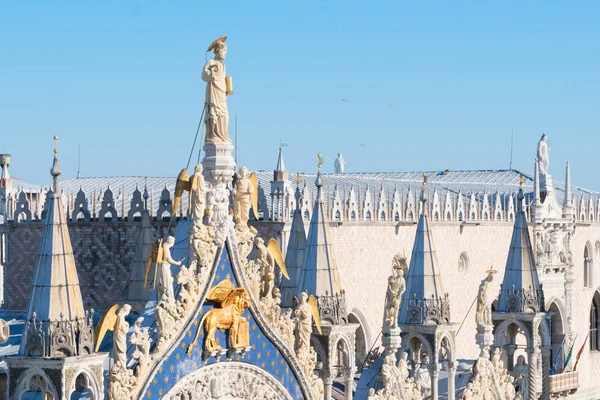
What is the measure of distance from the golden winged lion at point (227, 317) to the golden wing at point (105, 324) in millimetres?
1876

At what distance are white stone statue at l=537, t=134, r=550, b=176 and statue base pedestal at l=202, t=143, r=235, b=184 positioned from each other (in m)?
35.0

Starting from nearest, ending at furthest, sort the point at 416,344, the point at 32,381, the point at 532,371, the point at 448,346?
the point at 32,381, the point at 448,346, the point at 416,344, the point at 532,371

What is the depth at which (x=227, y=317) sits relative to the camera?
20625 mm

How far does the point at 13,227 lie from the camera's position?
39031mm

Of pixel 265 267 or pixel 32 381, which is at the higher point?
pixel 265 267

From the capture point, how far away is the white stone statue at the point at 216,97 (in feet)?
68.8

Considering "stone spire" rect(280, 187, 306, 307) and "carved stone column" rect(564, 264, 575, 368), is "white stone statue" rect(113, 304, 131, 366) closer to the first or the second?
"stone spire" rect(280, 187, 306, 307)

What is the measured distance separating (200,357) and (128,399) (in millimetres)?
1588

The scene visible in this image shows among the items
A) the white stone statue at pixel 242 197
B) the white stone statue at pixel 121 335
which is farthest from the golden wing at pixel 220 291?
the white stone statue at pixel 121 335

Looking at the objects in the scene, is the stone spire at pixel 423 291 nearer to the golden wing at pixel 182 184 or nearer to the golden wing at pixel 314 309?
the golden wing at pixel 314 309

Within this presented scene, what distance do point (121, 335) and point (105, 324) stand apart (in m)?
0.27

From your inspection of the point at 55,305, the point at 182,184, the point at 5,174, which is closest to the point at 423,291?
the point at 182,184

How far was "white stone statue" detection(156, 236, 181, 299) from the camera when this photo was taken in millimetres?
19312

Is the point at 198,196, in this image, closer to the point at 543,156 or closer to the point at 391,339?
the point at 391,339
